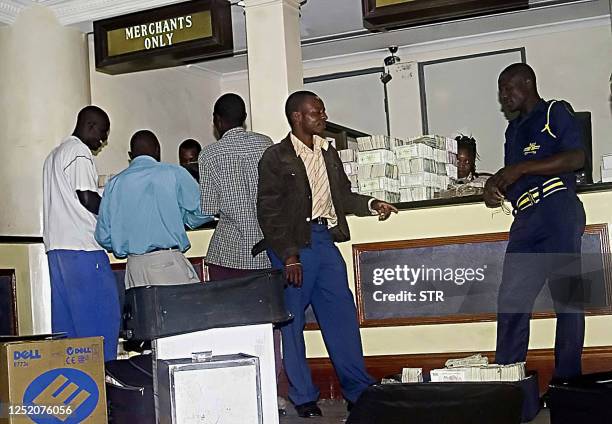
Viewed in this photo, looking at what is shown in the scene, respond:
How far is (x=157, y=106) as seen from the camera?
29.2ft

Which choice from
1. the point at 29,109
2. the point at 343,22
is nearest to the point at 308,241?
the point at 29,109

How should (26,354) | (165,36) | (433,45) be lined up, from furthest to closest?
(433,45) → (165,36) → (26,354)

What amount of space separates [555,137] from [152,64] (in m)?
2.78

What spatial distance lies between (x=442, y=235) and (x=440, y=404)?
4.62ft

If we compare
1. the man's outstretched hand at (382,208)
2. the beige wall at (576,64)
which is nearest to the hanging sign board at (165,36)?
the man's outstretched hand at (382,208)

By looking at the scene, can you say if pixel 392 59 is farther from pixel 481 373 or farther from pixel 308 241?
pixel 481 373

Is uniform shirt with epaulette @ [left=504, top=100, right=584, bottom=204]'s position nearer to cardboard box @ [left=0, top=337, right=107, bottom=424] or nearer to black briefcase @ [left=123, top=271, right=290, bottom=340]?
black briefcase @ [left=123, top=271, right=290, bottom=340]

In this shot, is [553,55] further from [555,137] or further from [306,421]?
[306,421]

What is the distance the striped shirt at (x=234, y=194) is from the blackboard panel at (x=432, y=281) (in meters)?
0.72

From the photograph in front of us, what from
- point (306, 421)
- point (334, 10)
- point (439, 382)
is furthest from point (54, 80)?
point (439, 382)

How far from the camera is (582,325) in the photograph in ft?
14.0

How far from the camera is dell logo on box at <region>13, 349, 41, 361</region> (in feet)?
12.6

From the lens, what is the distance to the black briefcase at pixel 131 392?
392 centimetres

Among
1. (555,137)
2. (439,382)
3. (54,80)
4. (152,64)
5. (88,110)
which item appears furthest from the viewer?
(54,80)
